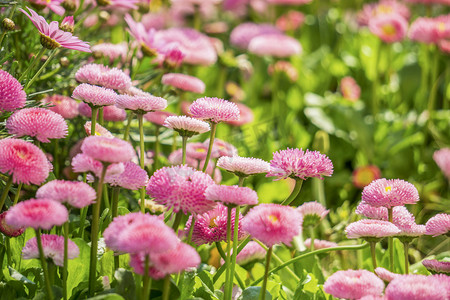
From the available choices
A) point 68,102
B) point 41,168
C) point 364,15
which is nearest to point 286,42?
point 364,15

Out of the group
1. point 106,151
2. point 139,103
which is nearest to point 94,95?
point 139,103

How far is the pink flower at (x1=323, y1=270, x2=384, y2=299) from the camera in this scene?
72 cm

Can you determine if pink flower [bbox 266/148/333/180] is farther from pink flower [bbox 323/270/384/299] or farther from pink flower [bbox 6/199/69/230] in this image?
pink flower [bbox 6/199/69/230]

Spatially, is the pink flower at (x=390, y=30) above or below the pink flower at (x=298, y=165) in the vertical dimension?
above

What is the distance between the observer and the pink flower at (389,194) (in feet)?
2.82

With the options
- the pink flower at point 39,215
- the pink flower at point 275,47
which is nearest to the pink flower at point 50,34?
the pink flower at point 39,215

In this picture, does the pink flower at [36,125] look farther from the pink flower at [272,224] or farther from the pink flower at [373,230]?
the pink flower at [373,230]

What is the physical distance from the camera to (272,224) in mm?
707

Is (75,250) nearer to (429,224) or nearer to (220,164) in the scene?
(220,164)

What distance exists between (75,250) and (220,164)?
209mm

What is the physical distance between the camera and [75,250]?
0.78 metres

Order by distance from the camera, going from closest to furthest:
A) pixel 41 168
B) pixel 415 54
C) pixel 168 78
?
pixel 41 168, pixel 168 78, pixel 415 54

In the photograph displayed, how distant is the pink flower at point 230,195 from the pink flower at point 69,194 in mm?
133

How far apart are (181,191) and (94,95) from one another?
0.20 meters
